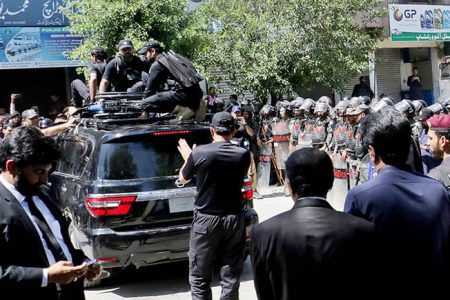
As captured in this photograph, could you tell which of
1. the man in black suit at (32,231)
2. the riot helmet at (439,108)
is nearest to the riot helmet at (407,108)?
the riot helmet at (439,108)

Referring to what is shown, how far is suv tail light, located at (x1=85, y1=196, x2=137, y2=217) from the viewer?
19.2 feet

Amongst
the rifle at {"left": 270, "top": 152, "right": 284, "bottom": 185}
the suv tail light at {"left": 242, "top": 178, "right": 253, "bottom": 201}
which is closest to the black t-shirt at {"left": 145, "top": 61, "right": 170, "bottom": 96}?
the suv tail light at {"left": 242, "top": 178, "right": 253, "bottom": 201}

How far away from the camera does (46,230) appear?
118 inches

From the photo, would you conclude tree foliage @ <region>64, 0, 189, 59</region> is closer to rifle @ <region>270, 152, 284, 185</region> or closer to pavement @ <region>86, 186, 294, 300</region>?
rifle @ <region>270, 152, 284, 185</region>

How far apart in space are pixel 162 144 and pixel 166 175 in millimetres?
327

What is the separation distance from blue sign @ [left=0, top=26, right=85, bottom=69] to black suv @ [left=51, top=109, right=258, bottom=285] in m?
8.88

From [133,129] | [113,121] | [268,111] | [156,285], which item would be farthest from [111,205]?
[268,111]

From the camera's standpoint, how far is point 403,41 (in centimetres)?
2073

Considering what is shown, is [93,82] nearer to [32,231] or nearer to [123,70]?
[123,70]

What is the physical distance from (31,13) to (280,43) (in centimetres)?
613

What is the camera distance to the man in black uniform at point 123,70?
799 cm

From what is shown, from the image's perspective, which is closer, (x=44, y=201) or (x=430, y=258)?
(x=430, y=258)

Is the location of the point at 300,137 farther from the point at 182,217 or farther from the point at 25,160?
the point at 25,160

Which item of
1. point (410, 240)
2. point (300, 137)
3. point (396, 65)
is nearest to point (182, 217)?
point (410, 240)
